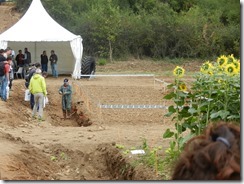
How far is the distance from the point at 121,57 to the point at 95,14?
364 cm

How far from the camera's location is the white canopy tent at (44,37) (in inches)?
1173

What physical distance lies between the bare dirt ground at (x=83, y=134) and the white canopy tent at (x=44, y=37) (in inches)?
128

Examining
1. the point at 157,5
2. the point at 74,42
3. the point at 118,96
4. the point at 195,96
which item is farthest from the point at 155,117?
the point at 157,5

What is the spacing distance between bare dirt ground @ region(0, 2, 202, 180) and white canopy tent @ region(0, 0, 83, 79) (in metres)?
3.25

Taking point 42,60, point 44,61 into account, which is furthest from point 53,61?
point 42,60

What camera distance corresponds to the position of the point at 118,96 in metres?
23.4

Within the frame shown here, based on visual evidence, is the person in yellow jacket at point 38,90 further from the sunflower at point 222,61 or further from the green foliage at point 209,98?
the sunflower at point 222,61

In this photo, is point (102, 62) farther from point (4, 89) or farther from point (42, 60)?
point (4, 89)

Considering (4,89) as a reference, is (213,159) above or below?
above

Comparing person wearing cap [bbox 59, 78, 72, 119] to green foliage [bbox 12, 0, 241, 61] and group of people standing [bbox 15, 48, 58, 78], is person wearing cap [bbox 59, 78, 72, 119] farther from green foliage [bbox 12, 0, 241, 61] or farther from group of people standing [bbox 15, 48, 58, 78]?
green foliage [bbox 12, 0, 241, 61]

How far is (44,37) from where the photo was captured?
29.7 meters

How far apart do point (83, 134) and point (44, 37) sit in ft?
49.3

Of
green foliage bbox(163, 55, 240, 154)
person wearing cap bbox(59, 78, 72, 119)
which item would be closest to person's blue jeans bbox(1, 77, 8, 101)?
person wearing cap bbox(59, 78, 72, 119)

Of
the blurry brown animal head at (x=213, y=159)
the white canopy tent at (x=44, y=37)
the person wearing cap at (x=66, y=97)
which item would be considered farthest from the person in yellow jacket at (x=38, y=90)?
the blurry brown animal head at (x=213, y=159)
